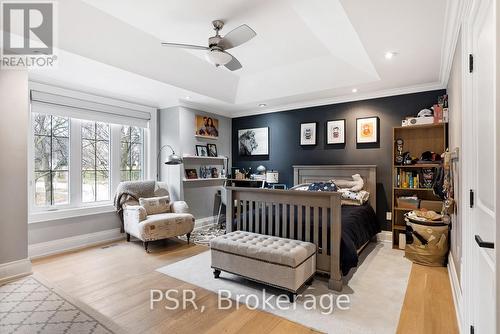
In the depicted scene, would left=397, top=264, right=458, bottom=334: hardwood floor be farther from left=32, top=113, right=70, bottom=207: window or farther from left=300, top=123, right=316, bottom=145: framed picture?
left=32, top=113, right=70, bottom=207: window

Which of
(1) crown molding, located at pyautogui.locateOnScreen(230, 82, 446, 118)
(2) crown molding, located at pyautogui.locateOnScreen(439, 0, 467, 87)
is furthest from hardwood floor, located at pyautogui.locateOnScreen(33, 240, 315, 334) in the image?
(1) crown molding, located at pyautogui.locateOnScreen(230, 82, 446, 118)

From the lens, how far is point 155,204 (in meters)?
4.18

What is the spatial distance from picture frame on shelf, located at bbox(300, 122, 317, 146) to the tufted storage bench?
2603 mm

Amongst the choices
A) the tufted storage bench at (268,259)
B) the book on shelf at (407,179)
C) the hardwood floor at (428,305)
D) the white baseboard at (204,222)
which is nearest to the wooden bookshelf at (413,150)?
the book on shelf at (407,179)

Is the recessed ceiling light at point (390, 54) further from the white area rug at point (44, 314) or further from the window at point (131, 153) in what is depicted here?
the window at point (131, 153)

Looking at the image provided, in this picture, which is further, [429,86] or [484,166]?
[429,86]

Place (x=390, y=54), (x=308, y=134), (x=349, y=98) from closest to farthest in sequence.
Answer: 1. (x=390, y=54)
2. (x=349, y=98)
3. (x=308, y=134)

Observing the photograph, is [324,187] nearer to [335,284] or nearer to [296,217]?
[296,217]

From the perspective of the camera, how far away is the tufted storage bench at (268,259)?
92.0 inches

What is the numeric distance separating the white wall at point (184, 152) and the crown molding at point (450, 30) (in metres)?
3.94

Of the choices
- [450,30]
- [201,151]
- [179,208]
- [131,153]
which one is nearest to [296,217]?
[179,208]

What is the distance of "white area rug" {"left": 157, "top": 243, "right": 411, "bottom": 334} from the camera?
2025 mm

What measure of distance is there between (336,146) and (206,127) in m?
2.60

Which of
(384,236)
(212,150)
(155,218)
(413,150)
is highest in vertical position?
(212,150)
